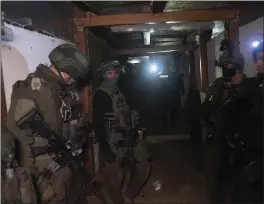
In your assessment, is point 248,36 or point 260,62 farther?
point 248,36

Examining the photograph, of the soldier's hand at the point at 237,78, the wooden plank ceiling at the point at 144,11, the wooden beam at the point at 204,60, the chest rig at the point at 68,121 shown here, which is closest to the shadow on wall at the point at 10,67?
the chest rig at the point at 68,121

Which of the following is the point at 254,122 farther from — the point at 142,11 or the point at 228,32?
the point at 142,11

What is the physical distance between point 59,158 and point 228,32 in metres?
1.64

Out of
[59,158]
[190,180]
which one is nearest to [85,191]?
[59,158]

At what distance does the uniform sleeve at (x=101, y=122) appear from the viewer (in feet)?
5.77

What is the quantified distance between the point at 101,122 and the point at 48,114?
63cm

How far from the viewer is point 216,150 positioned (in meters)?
1.66

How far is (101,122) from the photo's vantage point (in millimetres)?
1769

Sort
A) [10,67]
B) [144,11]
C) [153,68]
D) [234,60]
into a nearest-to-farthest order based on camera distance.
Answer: [10,67] < [234,60] < [144,11] < [153,68]

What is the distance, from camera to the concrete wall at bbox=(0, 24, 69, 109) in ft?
3.76

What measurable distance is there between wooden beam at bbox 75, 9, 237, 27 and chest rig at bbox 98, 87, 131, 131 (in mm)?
555

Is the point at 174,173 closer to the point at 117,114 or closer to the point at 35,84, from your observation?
the point at 117,114

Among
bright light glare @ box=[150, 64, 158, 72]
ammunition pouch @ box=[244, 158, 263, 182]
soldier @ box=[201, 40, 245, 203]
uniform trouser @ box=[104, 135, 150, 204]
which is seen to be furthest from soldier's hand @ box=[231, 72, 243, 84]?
bright light glare @ box=[150, 64, 158, 72]

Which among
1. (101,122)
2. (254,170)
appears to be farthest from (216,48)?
(254,170)
